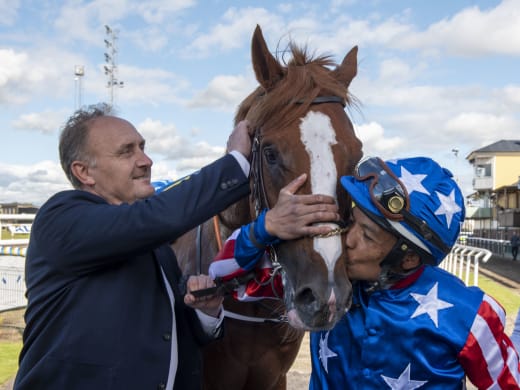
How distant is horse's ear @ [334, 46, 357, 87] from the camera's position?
8.64 feet

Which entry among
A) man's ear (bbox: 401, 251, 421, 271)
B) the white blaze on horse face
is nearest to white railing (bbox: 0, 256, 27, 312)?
the white blaze on horse face

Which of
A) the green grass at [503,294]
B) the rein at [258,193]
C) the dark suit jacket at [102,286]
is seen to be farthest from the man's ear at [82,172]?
the green grass at [503,294]

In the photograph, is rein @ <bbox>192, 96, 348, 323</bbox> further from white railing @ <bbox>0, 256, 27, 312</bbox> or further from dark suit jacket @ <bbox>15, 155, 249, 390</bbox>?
white railing @ <bbox>0, 256, 27, 312</bbox>

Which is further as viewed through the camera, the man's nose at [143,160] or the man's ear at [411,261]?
the man's nose at [143,160]

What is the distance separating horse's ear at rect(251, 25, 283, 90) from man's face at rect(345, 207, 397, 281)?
994mm

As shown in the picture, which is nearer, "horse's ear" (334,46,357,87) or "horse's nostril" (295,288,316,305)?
"horse's nostril" (295,288,316,305)

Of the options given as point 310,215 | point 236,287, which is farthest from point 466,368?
point 236,287

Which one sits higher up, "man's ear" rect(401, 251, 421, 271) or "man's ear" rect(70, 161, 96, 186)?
"man's ear" rect(70, 161, 96, 186)

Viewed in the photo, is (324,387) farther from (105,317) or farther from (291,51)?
(291,51)

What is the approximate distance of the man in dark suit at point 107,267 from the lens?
5.42 feet

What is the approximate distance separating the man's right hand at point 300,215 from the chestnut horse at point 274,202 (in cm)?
5

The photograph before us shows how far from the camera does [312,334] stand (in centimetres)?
200

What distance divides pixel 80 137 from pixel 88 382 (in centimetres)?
92

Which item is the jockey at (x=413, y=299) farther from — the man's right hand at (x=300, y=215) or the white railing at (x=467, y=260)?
the white railing at (x=467, y=260)
